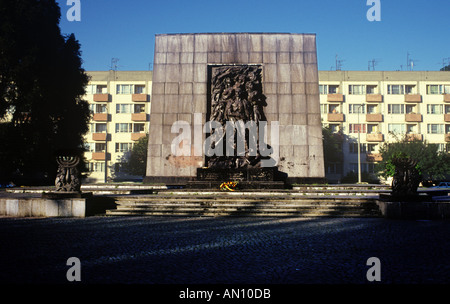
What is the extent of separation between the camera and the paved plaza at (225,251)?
5090 mm

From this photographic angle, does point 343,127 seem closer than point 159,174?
No

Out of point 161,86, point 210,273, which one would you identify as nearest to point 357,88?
point 161,86

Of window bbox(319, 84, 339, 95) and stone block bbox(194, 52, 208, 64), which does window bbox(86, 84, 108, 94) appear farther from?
stone block bbox(194, 52, 208, 64)

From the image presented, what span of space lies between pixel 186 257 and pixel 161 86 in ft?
63.4

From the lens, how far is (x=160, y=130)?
23328 mm

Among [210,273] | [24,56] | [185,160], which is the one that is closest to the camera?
[210,273]

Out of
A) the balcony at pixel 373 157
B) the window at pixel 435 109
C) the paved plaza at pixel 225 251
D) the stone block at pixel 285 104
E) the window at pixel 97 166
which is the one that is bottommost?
the paved plaza at pixel 225 251

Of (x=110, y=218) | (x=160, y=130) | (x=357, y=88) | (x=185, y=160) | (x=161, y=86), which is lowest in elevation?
(x=110, y=218)

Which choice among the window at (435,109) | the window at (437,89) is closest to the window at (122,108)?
the window at (435,109)

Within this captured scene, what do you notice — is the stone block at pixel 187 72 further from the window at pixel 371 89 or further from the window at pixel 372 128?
the window at pixel 371 89

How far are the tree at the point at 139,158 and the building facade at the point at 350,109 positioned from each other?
5.02 metres

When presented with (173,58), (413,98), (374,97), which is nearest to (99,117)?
(173,58)

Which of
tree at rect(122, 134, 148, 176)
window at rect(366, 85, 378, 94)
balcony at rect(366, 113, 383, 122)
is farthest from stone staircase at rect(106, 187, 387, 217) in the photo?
window at rect(366, 85, 378, 94)
